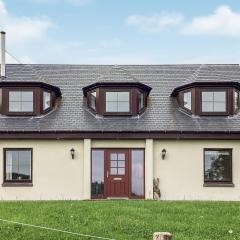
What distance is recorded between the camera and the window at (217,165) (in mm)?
24953

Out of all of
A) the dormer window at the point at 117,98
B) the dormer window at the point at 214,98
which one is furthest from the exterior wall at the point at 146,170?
the dormer window at the point at 117,98

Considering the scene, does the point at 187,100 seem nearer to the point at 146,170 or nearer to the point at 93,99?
the point at 146,170

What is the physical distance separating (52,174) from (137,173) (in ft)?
11.7

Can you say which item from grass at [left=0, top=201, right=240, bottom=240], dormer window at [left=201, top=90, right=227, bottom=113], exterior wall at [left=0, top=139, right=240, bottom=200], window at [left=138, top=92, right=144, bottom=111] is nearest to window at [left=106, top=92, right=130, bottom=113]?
window at [left=138, top=92, right=144, bottom=111]

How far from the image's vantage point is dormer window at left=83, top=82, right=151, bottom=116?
2628cm

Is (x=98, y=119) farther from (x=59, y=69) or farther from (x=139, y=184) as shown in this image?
(x=59, y=69)

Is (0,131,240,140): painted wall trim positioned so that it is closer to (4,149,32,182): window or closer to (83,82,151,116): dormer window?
(4,149,32,182): window

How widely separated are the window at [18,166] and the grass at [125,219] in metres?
6.30

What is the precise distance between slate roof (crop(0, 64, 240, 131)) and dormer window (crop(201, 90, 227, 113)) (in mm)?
482

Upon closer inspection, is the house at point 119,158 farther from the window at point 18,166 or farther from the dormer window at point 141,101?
the dormer window at point 141,101

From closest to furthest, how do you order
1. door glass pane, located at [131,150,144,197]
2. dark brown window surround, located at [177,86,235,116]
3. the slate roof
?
door glass pane, located at [131,150,144,197] < the slate roof < dark brown window surround, located at [177,86,235,116]

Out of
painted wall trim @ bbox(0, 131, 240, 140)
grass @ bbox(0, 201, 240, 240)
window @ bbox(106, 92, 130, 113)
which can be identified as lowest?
grass @ bbox(0, 201, 240, 240)

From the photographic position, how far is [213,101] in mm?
26312

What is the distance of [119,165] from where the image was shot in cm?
2512
